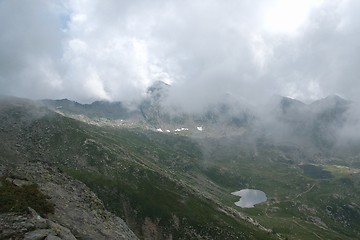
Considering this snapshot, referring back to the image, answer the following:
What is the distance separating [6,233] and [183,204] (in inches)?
6472

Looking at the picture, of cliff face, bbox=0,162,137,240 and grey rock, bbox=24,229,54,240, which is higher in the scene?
cliff face, bbox=0,162,137,240

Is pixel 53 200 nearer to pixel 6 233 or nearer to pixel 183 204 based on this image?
pixel 6 233

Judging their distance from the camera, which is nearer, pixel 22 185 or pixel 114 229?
pixel 22 185

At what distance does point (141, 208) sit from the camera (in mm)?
172625

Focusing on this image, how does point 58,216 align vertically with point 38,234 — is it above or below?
above

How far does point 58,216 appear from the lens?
45.1m

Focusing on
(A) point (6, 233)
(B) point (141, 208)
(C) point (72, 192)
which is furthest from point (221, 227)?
(A) point (6, 233)

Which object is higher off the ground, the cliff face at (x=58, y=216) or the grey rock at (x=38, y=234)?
the cliff face at (x=58, y=216)

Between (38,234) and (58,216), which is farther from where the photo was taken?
(58,216)

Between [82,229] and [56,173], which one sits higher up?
[56,173]

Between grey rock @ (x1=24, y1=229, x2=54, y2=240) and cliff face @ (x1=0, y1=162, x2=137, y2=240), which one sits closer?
grey rock @ (x1=24, y1=229, x2=54, y2=240)

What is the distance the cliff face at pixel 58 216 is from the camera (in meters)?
36.0

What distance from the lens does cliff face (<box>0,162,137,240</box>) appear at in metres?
36.0

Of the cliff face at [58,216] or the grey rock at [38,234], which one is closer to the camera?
the grey rock at [38,234]
